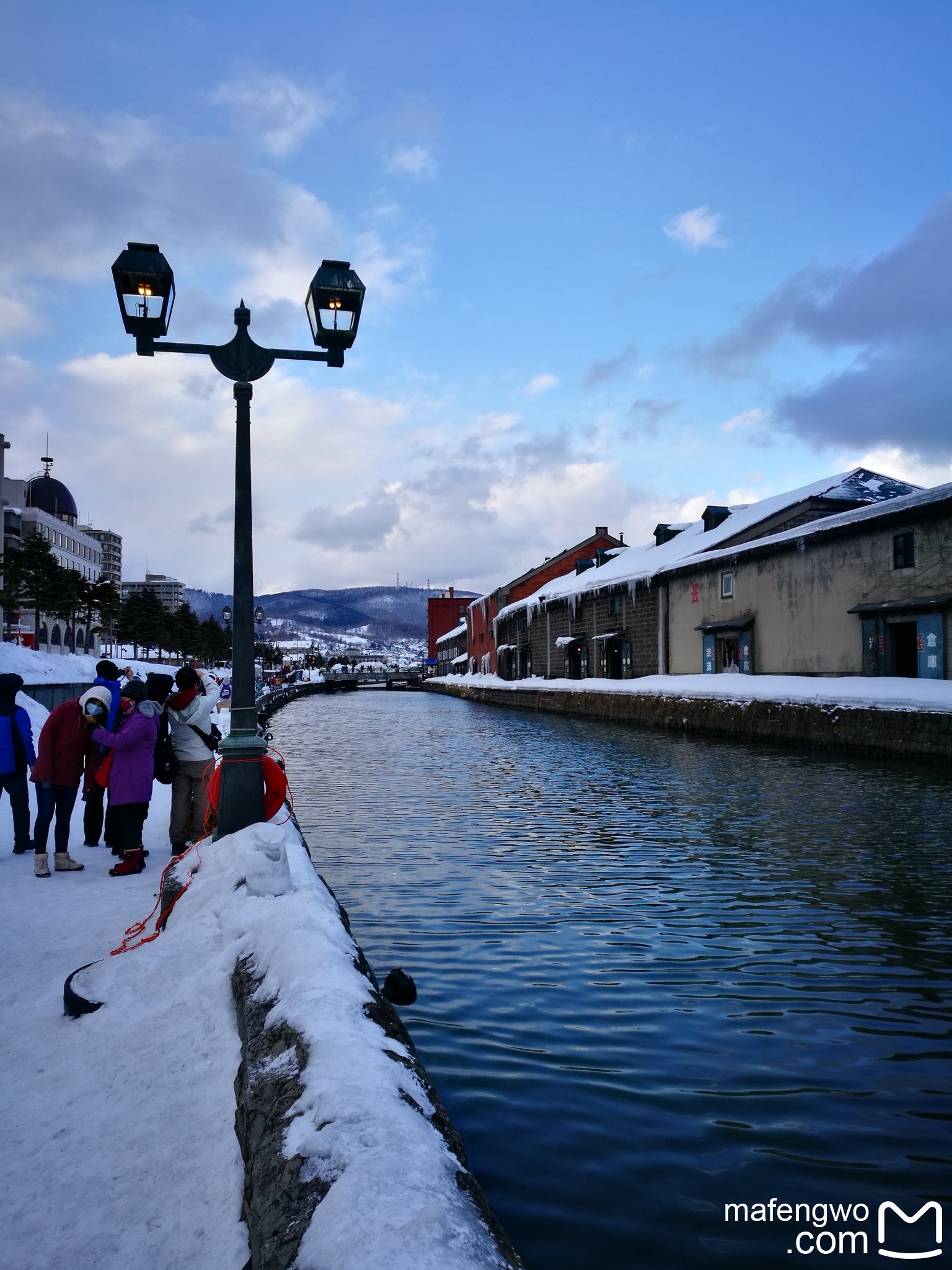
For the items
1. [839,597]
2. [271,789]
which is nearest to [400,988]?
[271,789]

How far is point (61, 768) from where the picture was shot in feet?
26.8

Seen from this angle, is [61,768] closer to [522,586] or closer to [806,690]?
[806,690]

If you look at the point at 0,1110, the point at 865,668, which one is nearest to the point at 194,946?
the point at 0,1110

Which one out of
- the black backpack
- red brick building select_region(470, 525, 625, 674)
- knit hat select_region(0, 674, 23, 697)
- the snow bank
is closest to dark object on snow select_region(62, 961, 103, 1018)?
the snow bank

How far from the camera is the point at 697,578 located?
33281 mm

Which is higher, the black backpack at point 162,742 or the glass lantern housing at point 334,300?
the glass lantern housing at point 334,300

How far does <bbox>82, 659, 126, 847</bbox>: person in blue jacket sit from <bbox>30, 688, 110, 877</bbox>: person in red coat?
187mm

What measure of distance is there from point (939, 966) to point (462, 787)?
10290mm

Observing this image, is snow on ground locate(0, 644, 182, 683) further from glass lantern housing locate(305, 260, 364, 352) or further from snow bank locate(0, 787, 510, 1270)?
snow bank locate(0, 787, 510, 1270)

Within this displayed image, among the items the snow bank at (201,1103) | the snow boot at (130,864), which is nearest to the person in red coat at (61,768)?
the snow boot at (130,864)

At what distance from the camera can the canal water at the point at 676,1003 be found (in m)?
3.39

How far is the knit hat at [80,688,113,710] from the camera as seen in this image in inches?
320

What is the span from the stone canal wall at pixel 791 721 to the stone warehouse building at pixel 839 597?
3634 millimetres

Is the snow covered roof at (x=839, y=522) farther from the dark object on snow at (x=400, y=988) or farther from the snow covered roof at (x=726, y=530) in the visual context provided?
the dark object on snow at (x=400, y=988)
